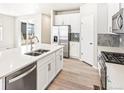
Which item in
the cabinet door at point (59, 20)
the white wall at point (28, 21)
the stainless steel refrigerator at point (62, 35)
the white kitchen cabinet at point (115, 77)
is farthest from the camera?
the white wall at point (28, 21)

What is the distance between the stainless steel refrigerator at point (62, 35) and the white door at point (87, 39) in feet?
3.01

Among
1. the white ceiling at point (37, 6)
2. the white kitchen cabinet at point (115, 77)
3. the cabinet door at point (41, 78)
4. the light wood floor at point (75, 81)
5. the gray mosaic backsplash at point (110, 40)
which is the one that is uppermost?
the white ceiling at point (37, 6)

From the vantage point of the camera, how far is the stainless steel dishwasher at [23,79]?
1.45 meters

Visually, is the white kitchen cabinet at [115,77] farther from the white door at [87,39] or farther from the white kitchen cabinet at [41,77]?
the white door at [87,39]

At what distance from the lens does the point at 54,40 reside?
660cm

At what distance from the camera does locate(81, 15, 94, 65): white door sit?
478cm

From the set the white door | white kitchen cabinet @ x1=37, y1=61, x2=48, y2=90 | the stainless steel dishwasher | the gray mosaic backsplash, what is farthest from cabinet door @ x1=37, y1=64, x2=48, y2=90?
the white door

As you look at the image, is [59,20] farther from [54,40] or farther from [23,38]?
[23,38]

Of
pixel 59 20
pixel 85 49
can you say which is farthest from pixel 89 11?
pixel 59 20

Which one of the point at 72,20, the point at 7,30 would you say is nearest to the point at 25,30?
the point at 7,30

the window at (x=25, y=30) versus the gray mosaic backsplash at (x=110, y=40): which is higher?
the window at (x=25, y=30)

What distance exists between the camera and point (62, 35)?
6.32 m

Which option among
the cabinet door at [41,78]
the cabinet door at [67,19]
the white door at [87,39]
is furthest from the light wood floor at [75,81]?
the cabinet door at [67,19]

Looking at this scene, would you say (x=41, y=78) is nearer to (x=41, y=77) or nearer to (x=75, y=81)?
(x=41, y=77)
